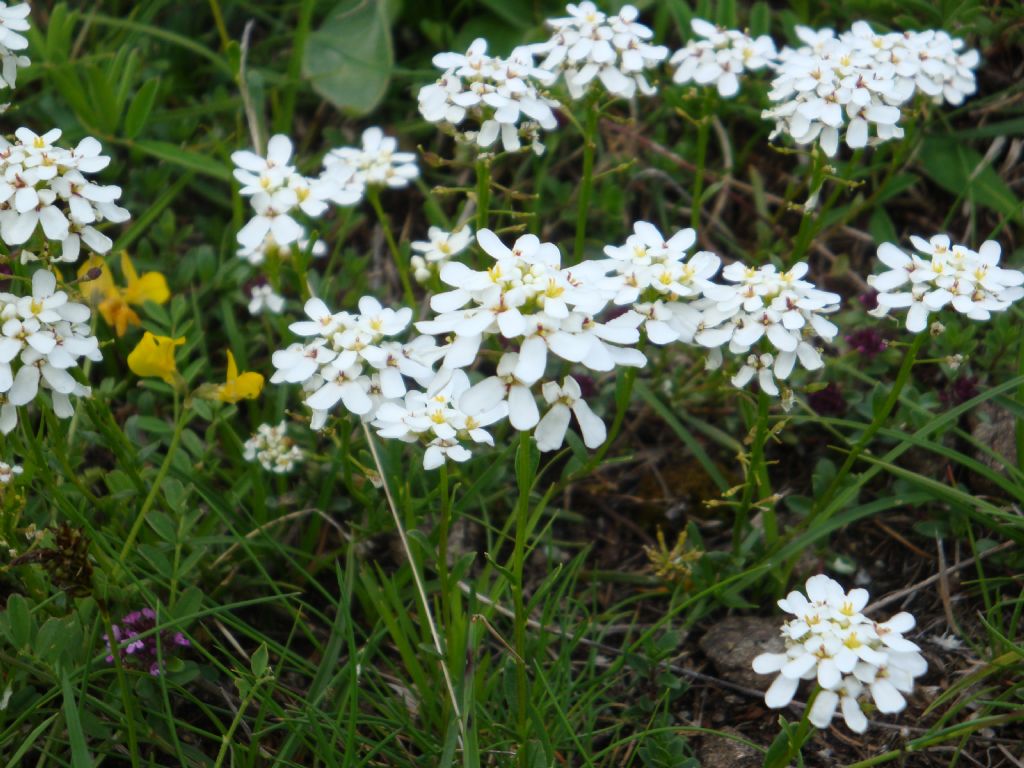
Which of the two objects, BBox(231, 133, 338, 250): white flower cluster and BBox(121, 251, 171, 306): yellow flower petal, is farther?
BBox(121, 251, 171, 306): yellow flower petal

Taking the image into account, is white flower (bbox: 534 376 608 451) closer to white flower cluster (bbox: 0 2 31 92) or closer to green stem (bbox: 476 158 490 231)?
green stem (bbox: 476 158 490 231)

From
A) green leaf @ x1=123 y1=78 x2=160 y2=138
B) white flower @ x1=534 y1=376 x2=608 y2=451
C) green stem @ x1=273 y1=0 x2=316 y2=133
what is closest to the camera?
white flower @ x1=534 y1=376 x2=608 y2=451

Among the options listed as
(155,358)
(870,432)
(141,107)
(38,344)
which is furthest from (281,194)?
(870,432)

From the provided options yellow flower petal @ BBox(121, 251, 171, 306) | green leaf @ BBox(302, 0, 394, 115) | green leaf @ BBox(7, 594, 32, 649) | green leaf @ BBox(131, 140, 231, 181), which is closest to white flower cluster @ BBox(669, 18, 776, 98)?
green leaf @ BBox(302, 0, 394, 115)

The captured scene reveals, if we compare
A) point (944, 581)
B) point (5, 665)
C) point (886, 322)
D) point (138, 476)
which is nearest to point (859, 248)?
point (886, 322)

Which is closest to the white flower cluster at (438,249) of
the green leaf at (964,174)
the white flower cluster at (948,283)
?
the white flower cluster at (948,283)

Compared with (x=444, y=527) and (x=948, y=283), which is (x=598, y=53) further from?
(x=444, y=527)
